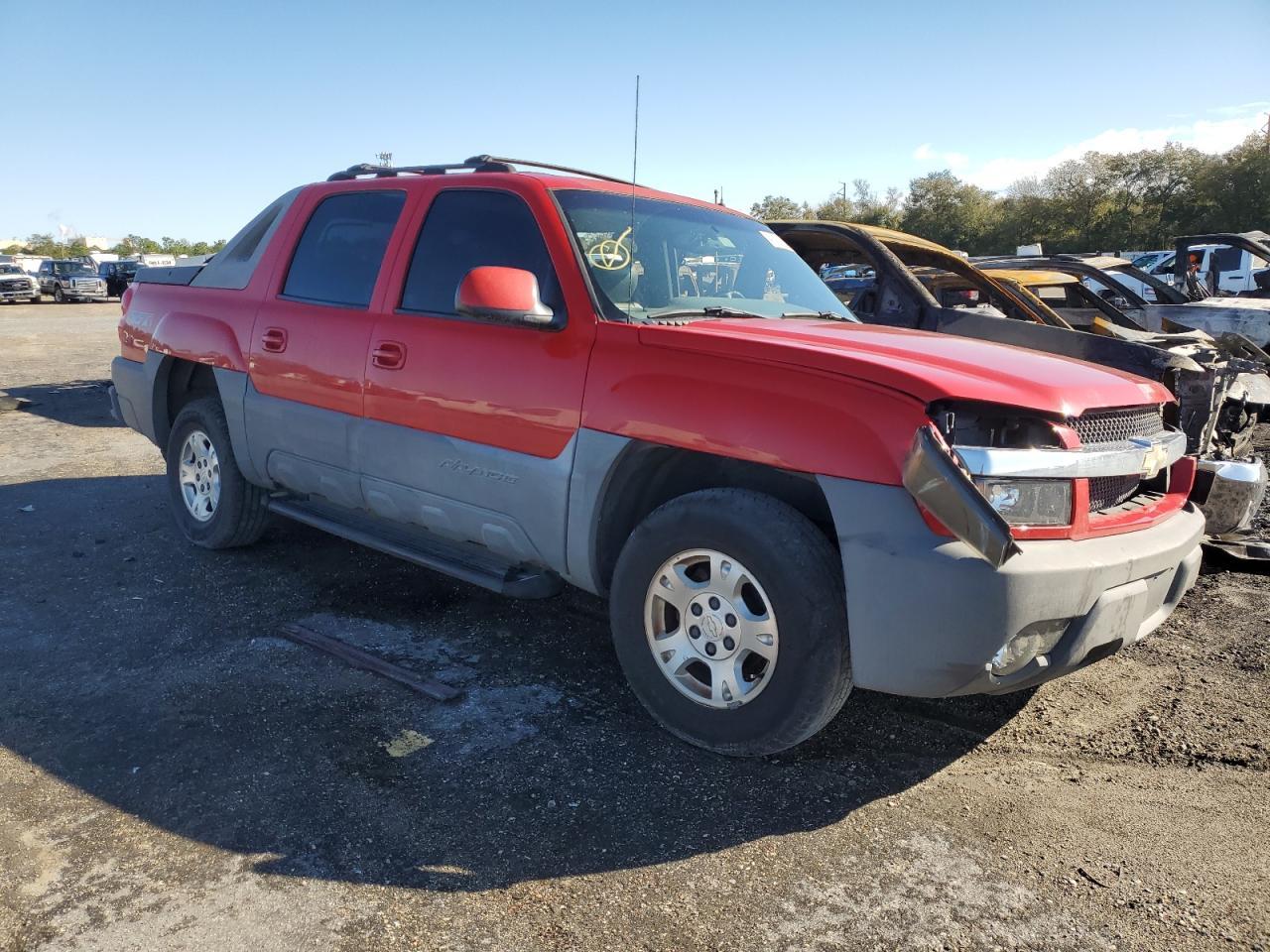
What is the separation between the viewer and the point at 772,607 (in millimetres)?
2984

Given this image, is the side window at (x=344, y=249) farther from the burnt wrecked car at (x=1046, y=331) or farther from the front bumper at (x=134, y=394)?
the burnt wrecked car at (x=1046, y=331)

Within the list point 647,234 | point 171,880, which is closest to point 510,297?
point 647,234

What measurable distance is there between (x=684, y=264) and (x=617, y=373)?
0.87 meters

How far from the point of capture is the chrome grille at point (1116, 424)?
2.99m

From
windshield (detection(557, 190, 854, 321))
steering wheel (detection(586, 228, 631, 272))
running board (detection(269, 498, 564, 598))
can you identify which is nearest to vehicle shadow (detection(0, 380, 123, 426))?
running board (detection(269, 498, 564, 598))

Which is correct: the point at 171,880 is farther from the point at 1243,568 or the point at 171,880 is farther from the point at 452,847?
the point at 1243,568

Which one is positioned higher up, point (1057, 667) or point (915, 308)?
point (915, 308)

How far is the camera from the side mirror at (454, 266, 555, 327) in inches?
133

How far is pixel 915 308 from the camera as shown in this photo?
20.9ft

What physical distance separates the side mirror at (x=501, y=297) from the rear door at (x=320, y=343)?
0.99m

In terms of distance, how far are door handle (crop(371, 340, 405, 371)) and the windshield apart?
93 cm

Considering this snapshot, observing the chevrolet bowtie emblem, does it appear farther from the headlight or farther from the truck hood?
the headlight

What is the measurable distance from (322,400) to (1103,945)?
143 inches

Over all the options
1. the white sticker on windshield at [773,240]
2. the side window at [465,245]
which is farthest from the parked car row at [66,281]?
the white sticker on windshield at [773,240]
